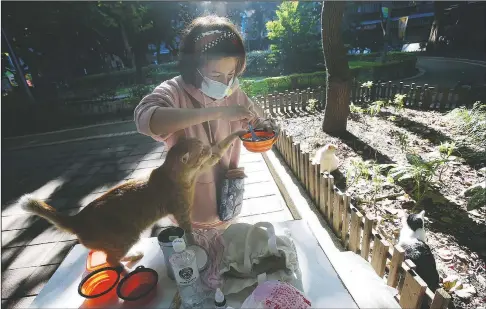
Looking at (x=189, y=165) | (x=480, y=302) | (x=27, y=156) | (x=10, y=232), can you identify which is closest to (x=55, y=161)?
(x=27, y=156)

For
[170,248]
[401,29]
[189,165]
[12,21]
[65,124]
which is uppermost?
[12,21]

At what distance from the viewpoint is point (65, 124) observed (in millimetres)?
9664

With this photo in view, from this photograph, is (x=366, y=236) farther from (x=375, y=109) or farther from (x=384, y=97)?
(x=384, y=97)

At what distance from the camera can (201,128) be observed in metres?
1.61

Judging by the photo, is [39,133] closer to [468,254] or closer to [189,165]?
[189,165]

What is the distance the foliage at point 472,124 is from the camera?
4941 millimetres

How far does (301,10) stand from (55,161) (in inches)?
547

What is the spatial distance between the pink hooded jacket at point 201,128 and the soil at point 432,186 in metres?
2.47

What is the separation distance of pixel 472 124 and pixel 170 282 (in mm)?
6832

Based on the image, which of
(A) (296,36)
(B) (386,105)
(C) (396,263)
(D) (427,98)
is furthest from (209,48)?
(A) (296,36)

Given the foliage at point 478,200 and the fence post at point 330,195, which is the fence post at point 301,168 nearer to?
the fence post at point 330,195

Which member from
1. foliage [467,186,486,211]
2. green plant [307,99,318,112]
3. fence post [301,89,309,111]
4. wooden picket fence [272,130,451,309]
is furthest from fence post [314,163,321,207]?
fence post [301,89,309,111]

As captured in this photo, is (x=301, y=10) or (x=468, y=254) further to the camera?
(x=301, y=10)

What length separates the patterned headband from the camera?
1.27 m
